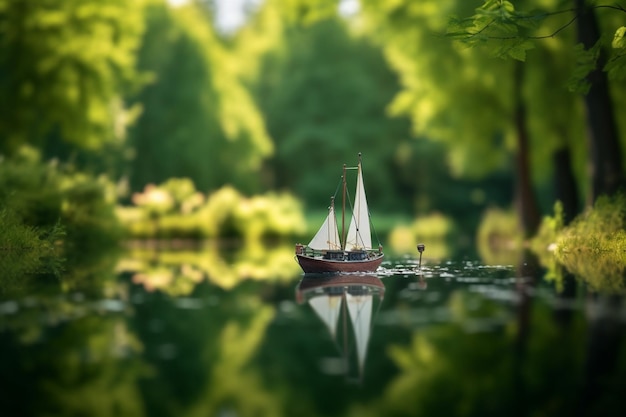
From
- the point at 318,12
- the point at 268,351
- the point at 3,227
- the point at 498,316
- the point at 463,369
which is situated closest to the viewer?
the point at 463,369

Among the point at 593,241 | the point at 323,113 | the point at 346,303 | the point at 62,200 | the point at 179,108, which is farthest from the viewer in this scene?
the point at 323,113

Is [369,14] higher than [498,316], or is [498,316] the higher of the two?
[369,14]

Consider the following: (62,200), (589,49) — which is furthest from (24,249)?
(589,49)

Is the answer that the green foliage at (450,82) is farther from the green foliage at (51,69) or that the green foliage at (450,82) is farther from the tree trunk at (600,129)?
the green foliage at (51,69)

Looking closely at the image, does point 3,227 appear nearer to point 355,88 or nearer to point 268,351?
point 268,351

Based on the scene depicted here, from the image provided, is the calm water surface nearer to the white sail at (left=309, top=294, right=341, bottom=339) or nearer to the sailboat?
the white sail at (left=309, top=294, right=341, bottom=339)

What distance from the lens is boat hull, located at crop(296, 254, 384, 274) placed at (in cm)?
1686

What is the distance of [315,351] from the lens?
816 centimetres

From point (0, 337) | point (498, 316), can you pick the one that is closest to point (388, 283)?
point (498, 316)

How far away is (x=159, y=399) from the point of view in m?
6.41

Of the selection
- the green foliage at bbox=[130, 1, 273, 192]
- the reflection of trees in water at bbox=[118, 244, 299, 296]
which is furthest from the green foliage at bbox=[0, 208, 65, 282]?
the green foliage at bbox=[130, 1, 273, 192]

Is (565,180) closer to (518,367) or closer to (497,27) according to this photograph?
(497,27)

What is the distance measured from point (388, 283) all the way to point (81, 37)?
2172cm

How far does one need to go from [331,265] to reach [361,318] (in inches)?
266
